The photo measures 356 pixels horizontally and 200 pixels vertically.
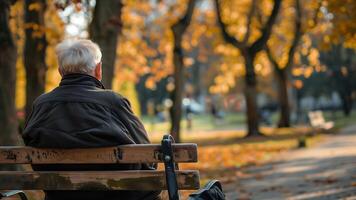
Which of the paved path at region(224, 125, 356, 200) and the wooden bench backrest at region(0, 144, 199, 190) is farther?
the paved path at region(224, 125, 356, 200)

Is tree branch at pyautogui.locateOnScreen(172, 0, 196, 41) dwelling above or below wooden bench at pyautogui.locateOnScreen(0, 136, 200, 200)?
above

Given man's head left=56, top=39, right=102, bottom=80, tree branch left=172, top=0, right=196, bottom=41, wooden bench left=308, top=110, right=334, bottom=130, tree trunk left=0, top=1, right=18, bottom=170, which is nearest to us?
man's head left=56, top=39, right=102, bottom=80

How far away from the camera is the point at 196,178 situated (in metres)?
4.17

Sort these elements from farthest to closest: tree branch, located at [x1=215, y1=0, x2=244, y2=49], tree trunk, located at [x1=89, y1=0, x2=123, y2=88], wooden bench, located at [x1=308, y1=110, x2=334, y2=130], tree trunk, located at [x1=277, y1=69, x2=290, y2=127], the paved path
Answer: tree trunk, located at [x1=277, y1=69, x2=290, y2=127], tree branch, located at [x1=215, y1=0, x2=244, y2=49], wooden bench, located at [x1=308, y1=110, x2=334, y2=130], tree trunk, located at [x1=89, y1=0, x2=123, y2=88], the paved path

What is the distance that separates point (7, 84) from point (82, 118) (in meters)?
6.90

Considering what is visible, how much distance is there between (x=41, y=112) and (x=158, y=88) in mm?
83526

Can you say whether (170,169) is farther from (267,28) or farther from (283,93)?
(283,93)

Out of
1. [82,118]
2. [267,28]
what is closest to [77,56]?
[82,118]

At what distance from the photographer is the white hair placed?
4.49m

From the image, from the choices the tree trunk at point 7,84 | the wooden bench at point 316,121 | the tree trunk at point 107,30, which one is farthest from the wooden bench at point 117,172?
the wooden bench at point 316,121

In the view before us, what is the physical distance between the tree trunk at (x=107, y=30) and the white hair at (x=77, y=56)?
771cm

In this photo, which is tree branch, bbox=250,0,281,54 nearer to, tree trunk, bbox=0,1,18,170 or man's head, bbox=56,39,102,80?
A: tree trunk, bbox=0,1,18,170

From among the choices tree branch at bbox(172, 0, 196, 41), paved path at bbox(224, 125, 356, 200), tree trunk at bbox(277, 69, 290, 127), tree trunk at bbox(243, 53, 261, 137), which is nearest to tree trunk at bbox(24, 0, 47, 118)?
tree branch at bbox(172, 0, 196, 41)

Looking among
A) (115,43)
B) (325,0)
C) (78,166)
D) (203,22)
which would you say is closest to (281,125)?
(203,22)
